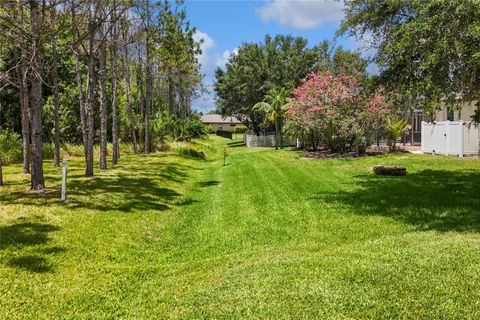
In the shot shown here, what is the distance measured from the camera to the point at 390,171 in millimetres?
Answer: 15359

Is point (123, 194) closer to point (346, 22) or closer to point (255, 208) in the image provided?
point (255, 208)

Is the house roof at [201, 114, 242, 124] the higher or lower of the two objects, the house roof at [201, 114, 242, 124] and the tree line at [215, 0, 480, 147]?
the higher

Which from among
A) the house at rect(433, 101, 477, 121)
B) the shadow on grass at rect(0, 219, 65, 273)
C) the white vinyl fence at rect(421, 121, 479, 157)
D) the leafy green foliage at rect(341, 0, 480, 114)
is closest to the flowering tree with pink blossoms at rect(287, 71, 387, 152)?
the white vinyl fence at rect(421, 121, 479, 157)

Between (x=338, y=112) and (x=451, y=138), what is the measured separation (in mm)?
5451

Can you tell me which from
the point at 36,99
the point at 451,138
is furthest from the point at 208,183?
the point at 451,138

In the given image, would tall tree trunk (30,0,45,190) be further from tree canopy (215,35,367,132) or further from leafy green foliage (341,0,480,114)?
tree canopy (215,35,367,132)

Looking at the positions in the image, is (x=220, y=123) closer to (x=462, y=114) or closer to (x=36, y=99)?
(x=462, y=114)

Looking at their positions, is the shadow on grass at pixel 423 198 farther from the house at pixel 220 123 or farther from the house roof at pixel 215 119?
the house roof at pixel 215 119

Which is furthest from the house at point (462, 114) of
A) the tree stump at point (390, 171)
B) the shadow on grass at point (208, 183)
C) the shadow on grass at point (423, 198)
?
the shadow on grass at point (208, 183)

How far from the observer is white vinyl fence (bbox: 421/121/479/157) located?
20328 mm

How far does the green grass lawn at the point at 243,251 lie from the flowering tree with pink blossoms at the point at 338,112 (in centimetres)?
915

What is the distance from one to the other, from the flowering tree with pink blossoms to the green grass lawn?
915 centimetres

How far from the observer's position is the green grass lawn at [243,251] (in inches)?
196

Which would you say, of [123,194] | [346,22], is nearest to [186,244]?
[123,194]
